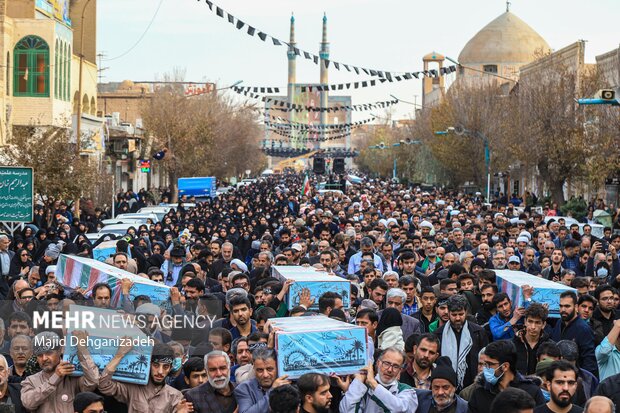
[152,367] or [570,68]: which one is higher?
[570,68]

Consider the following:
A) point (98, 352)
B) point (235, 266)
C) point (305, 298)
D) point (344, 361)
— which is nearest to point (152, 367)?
point (98, 352)

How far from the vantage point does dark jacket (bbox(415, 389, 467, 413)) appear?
8234 mm

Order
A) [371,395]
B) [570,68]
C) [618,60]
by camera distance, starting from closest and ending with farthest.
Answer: [371,395]
[618,60]
[570,68]

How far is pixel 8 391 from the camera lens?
8.62 metres

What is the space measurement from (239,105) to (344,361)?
80.6 metres

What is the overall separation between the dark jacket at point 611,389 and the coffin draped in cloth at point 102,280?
16.4 feet

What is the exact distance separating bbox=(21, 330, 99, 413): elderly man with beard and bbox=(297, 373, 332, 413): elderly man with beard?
5.31ft

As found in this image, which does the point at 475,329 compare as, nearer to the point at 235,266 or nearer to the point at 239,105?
the point at 235,266

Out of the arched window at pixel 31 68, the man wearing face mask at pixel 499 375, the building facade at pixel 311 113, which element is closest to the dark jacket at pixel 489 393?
the man wearing face mask at pixel 499 375

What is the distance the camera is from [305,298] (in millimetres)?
12328

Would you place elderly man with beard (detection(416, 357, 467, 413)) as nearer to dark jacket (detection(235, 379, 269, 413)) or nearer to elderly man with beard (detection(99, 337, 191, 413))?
dark jacket (detection(235, 379, 269, 413))

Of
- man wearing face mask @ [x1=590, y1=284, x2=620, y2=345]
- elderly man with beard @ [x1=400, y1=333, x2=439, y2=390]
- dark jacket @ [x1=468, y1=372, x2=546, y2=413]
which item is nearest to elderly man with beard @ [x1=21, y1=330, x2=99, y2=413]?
elderly man with beard @ [x1=400, y1=333, x2=439, y2=390]

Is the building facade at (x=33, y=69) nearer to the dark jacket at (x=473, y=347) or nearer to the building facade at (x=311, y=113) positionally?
the dark jacket at (x=473, y=347)

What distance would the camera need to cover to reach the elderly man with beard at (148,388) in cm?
855
